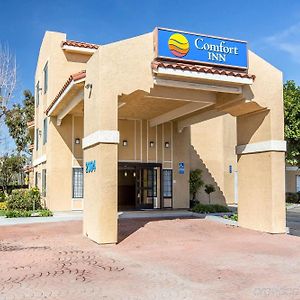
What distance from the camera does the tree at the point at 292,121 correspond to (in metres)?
27.0

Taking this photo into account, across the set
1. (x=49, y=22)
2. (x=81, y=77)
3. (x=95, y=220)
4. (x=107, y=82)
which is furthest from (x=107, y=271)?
(x=49, y=22)

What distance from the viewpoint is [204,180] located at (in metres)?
24.5

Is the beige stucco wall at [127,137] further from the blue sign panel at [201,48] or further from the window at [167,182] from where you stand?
the blue sign panel at [201,48]

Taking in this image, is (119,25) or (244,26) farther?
(119,25)

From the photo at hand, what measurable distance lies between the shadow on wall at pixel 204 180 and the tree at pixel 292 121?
21.5 ft

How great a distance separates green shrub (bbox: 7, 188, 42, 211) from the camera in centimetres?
1802

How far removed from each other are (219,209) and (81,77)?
9.90 meters

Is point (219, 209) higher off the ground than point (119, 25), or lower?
lower

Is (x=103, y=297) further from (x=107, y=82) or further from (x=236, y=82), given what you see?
(x=236, y=82)

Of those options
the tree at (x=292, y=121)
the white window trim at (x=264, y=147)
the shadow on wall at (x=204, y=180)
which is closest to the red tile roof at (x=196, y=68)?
the white window trim at (x=264, y=147)

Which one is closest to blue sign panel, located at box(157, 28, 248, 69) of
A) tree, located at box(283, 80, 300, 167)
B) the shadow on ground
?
the shadow on ground

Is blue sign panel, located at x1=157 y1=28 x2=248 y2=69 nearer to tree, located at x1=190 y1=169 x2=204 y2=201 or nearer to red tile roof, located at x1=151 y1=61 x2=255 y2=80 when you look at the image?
red tile roof, located at x1=151 y1=61 x2=255 y2=80

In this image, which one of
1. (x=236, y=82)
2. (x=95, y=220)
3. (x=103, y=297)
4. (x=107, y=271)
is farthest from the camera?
(x=236, y=82)

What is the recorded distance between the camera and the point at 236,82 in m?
12.6
